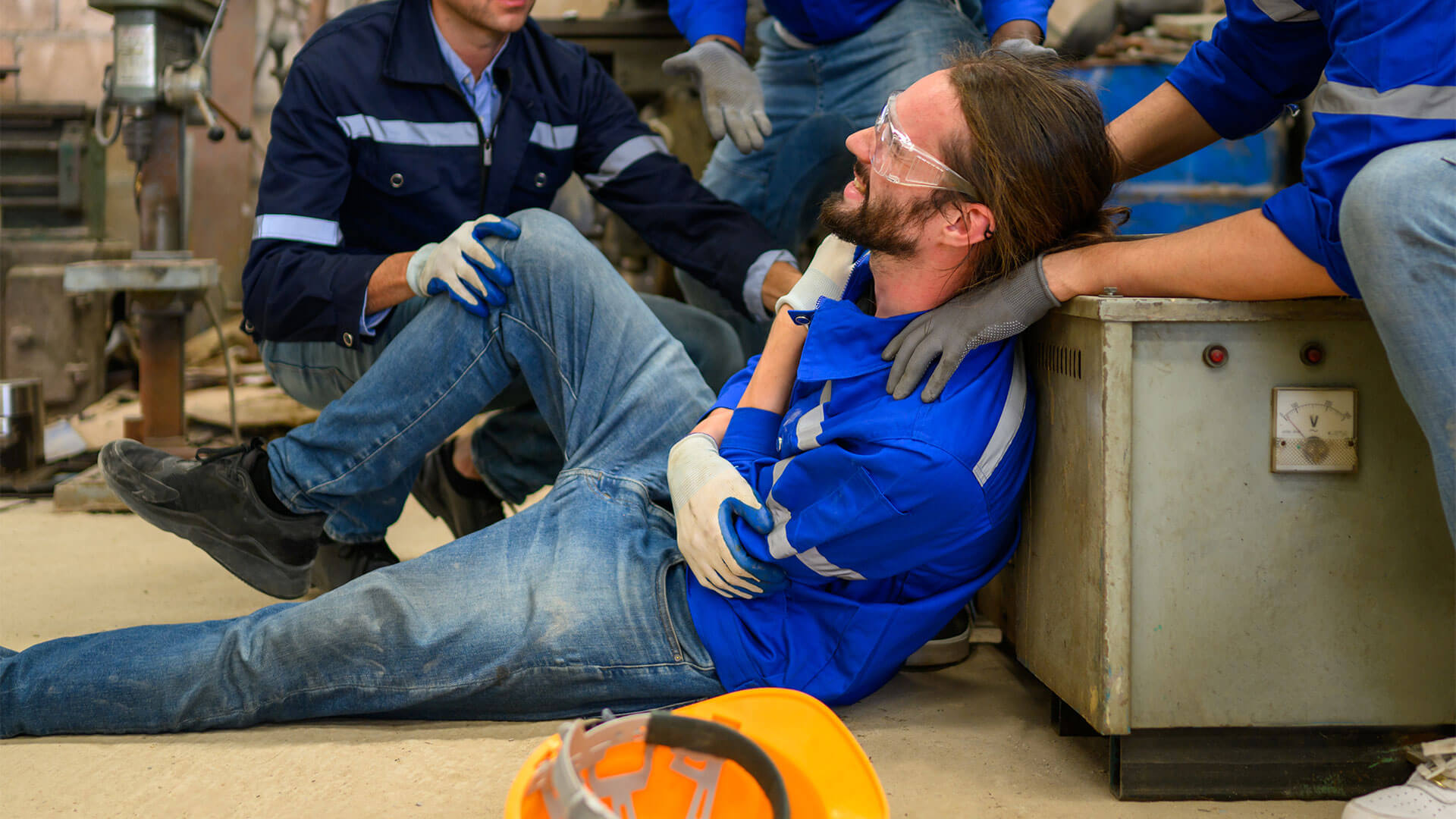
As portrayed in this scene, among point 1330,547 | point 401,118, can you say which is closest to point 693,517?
point 1330,547

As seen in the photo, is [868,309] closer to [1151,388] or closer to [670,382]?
[670,382]

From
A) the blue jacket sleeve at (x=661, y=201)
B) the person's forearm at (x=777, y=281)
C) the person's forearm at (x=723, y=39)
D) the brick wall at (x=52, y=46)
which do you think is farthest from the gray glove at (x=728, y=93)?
the brick wall at (x=52, y=46)

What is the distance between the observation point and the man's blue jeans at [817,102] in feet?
7.63

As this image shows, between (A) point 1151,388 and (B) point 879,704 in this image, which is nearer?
(A) point 1151,388

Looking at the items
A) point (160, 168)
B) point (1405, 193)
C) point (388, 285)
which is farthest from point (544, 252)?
point (160, 168)

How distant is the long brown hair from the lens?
53.9 inches

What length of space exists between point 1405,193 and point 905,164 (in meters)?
0.55

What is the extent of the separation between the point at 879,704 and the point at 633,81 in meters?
2.75

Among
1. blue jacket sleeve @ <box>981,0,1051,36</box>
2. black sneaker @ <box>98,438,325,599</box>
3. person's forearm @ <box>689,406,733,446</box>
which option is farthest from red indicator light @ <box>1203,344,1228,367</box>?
black sneaker @ <box>98,438,325,599</box>

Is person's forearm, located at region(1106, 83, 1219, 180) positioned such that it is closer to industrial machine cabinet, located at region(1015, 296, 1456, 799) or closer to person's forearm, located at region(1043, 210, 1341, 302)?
person's forearm, located at region(1043, 210, 1341, 302)

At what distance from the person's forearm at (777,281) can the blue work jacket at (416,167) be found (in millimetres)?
32

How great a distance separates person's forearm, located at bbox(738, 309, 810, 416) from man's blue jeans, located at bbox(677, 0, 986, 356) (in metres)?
0.70

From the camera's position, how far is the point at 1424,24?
1.10m

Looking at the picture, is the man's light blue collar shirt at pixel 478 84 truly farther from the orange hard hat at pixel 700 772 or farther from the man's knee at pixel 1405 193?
the man's knee at pixel 1405 193
